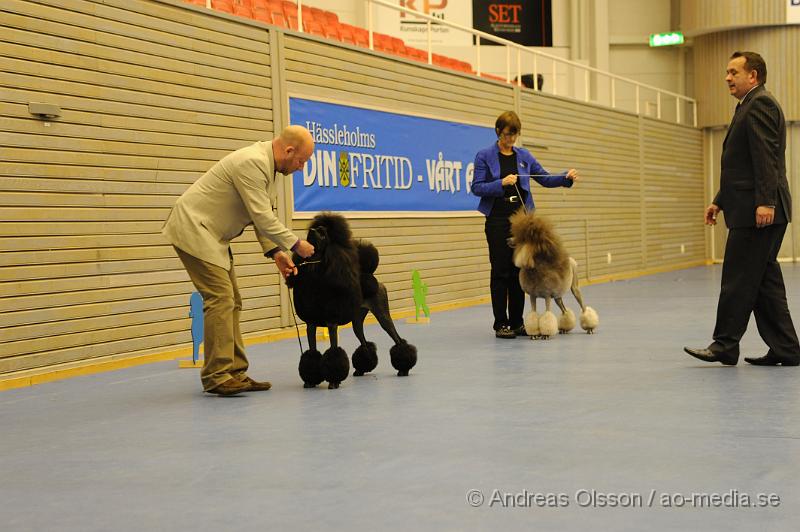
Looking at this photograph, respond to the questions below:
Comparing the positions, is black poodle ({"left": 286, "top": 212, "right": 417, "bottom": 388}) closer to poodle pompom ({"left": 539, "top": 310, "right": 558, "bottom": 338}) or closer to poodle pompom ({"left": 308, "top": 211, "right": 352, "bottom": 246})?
poodle pompom ({"left": 308, "top": 211, "right": 352, "bottom": 246})

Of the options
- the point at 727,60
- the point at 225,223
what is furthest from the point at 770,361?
the point at 727,60

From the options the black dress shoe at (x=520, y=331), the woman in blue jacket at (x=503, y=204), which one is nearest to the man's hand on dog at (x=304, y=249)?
the woman in blue jacket at (x=503, y=204)

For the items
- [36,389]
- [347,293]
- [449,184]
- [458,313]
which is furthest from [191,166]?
[449,184]

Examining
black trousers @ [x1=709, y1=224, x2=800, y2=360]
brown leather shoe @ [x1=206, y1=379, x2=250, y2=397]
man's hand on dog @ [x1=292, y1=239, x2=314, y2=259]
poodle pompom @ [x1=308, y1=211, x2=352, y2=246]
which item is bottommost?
brown leather shoe @ [x1=206, y1=379, x2=250, y2=397]

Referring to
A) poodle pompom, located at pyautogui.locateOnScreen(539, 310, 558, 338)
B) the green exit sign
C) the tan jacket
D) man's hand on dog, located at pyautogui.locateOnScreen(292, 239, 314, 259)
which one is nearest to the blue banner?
poodle pompom, located at pyautogui.locateOnScreen(539, 310, 558, 338)

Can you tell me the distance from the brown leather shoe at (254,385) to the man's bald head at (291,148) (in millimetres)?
1166

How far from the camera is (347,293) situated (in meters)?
5.30

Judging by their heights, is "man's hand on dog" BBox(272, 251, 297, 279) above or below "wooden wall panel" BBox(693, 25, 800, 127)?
below

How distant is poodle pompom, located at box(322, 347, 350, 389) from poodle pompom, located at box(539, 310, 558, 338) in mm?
2708

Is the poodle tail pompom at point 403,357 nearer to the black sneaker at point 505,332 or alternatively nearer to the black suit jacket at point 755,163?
the black suit jacket at point 755,163

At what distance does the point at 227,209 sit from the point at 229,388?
3.14ft

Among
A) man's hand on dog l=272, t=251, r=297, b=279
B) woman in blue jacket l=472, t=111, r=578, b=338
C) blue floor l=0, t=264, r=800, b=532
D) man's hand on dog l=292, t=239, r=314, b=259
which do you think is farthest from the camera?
woman in blue jacket l=472, t=111, r=578, b=338

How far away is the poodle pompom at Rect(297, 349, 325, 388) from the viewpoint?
5398 millimetres

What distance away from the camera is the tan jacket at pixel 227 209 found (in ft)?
16.9
